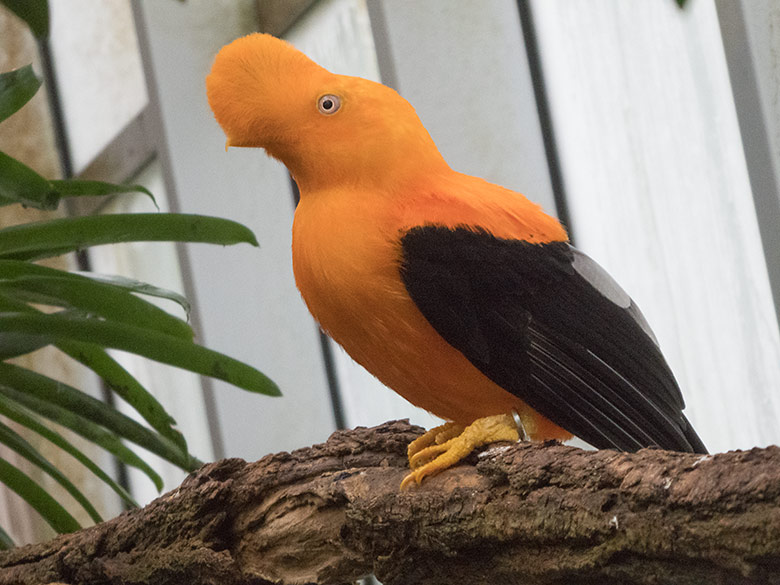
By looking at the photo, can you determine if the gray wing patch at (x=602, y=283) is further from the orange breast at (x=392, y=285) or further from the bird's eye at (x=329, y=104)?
the bird's eye at (x=329, y=104)

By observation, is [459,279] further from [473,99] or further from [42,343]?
[473,99]

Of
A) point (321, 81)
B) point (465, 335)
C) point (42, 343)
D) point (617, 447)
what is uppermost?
point (321, 81)

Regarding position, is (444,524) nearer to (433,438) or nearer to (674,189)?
(433,438)

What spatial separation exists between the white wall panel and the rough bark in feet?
3.10

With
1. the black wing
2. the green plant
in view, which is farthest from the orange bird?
the green plant

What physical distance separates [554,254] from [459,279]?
13 cm

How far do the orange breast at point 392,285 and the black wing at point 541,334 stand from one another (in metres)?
0.02

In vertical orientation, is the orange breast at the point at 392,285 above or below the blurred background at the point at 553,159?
below

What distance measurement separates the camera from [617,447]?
871 mm

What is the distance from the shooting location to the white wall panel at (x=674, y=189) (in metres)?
1.62

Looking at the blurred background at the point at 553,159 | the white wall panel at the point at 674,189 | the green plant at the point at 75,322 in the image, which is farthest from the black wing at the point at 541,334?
the white wall panel at the point at 674,189

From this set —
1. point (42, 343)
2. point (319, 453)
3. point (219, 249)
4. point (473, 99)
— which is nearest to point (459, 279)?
point (319, 453)

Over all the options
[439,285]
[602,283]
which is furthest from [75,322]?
[602,283]

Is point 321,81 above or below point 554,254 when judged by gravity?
above
